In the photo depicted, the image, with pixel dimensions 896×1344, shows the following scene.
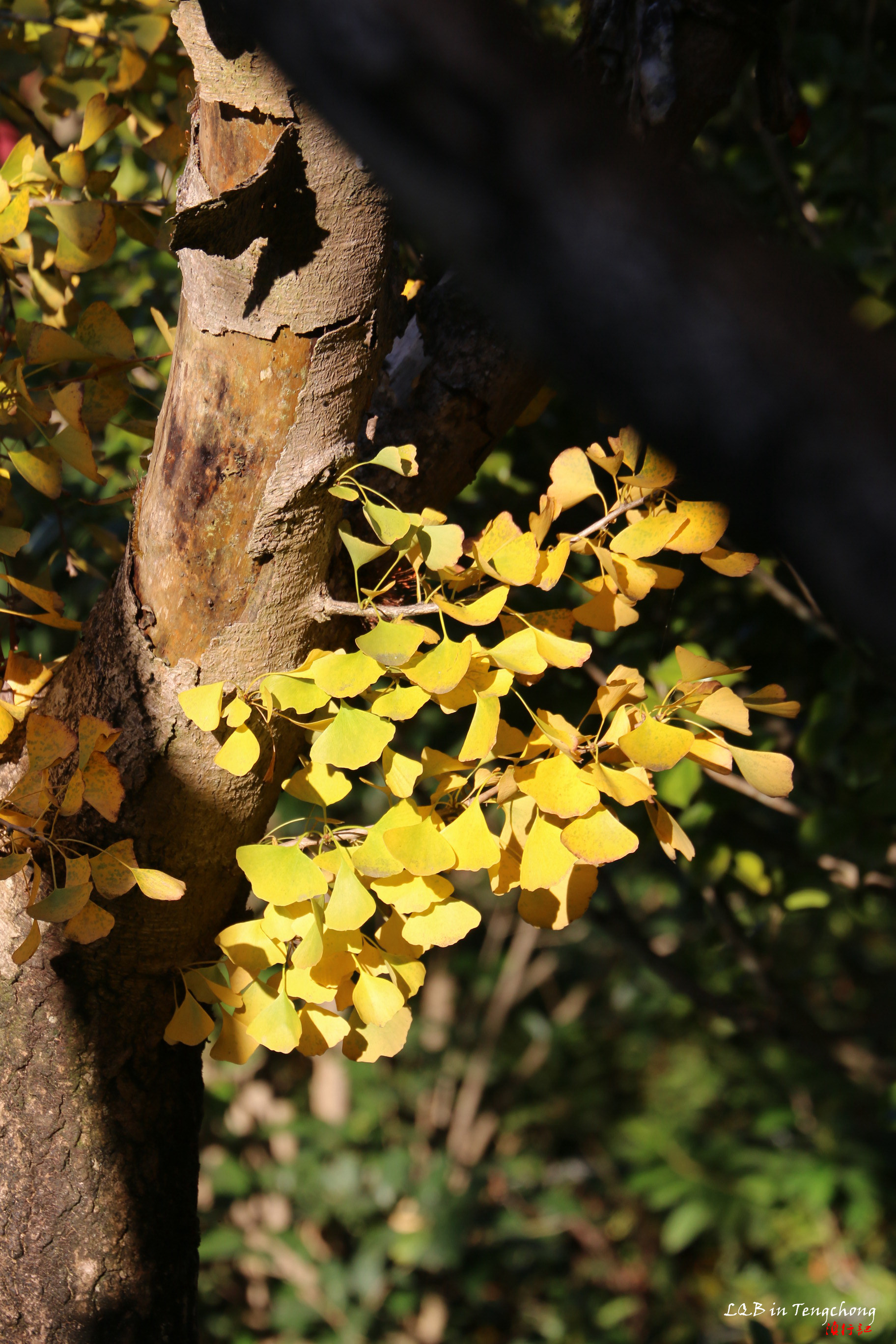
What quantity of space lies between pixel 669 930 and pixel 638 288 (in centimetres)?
231

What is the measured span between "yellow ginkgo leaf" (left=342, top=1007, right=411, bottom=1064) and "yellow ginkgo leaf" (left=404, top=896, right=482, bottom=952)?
5 cm

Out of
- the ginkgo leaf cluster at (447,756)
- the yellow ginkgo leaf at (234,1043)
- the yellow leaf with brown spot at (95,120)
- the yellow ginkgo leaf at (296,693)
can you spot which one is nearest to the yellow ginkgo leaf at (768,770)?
the ginkgo leaf cluster at (447,756)

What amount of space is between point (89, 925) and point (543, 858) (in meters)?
0.24

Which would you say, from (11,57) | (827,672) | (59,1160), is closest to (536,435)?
(827,672)

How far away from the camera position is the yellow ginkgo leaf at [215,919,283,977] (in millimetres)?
486

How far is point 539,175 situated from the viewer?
0.15 m

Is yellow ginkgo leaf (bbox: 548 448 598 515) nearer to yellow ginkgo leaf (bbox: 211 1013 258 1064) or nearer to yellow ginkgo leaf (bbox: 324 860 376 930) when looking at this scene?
yellow ginkgo leaf (bbox: 324 860 376 930)

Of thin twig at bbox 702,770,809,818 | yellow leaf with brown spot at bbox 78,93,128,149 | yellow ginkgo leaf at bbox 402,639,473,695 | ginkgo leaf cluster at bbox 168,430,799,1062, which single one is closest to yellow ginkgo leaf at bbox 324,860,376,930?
ginkgo leaf cluster at bbox 168,430,799,1062

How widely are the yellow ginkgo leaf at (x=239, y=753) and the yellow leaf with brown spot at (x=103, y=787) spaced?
7 centimetres

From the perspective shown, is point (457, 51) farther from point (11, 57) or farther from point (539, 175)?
point (11, 57)

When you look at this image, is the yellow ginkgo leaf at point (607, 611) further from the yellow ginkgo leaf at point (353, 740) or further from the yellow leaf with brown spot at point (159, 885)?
the yellow leaf with brown spot at point (159, 885)

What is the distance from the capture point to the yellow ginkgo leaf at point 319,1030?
1.61 feet

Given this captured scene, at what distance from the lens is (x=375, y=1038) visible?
0.49 m

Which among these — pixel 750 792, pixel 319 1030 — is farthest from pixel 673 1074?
pixel 319 1030
